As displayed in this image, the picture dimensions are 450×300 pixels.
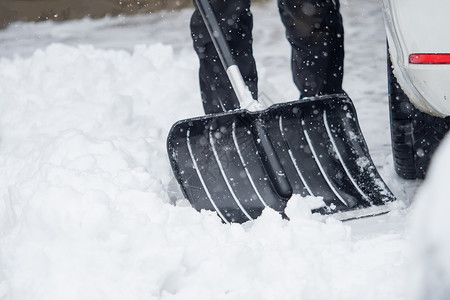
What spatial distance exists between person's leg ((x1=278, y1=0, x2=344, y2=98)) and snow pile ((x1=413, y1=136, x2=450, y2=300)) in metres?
1.81

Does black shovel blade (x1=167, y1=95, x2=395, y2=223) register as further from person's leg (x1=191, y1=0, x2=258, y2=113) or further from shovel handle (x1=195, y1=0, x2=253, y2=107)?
person's leg (x1=191, y1=0, x2=258, y2=113)

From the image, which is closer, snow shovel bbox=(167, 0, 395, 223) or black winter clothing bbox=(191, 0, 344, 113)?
snow shovel bbox=(167, 0, 395, 223)

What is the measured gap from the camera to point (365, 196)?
7.93 feet

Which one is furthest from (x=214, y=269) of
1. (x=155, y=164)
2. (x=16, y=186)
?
(x=155, y=164)

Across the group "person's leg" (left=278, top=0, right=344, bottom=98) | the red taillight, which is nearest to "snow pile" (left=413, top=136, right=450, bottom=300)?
the red taillight

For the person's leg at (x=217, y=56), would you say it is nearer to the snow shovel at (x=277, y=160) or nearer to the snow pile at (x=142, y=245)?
the snow shovel at (x=277, y=160)

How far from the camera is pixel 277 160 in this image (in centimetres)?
256

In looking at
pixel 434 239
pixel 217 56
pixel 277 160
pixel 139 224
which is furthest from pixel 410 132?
pixel 434 239

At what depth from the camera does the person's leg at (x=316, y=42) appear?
3.10 meters

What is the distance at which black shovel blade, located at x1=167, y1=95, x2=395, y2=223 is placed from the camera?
2.43 metres

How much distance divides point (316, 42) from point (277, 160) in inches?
32.5

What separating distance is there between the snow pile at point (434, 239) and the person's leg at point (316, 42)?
181 centimetres

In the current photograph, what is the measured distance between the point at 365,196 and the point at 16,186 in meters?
1.22

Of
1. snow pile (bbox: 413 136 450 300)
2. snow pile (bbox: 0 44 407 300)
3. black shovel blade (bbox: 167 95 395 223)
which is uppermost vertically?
snow pile (bbox: 413 136 450 300)
